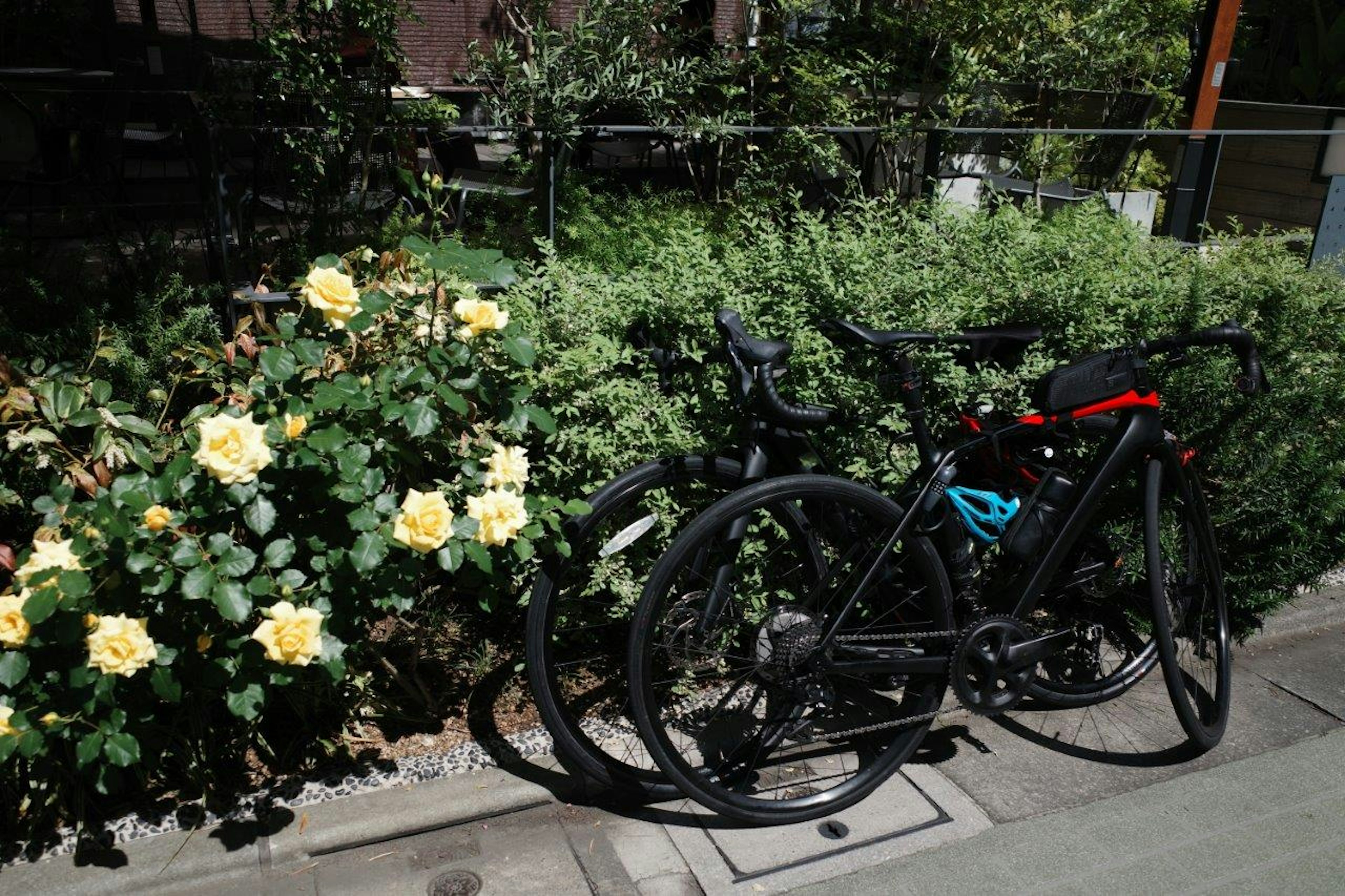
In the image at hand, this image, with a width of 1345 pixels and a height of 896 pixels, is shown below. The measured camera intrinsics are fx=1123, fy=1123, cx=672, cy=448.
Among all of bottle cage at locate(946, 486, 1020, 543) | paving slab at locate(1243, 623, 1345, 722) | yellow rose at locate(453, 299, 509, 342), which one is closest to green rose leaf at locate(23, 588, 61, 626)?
yellow rose at locate(453, 299, 509, 342)

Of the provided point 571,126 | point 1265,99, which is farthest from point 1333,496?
point 1265,99

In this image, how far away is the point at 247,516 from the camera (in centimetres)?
265

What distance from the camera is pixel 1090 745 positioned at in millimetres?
3621

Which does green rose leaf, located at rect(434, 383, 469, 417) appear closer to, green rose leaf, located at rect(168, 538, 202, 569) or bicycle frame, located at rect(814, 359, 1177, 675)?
green rose leaf, located at rect(168, 538, 202, 569)

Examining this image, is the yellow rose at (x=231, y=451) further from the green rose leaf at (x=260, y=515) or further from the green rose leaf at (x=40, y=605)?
the green rose leaf at (x=40, y=605)

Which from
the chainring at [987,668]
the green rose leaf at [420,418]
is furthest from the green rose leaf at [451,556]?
the chainring at [987,668]

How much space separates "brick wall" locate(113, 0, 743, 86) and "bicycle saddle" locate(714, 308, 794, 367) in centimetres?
811

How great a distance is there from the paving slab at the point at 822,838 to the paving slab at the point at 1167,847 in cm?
5

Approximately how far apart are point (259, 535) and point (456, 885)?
1023mm

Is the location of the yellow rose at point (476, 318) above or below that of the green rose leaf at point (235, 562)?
above

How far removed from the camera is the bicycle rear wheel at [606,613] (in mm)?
3094

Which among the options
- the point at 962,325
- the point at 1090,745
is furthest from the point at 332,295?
the point at 1090,745

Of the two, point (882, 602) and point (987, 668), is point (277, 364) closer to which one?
point (882, 602)

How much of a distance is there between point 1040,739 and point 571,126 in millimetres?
2661
